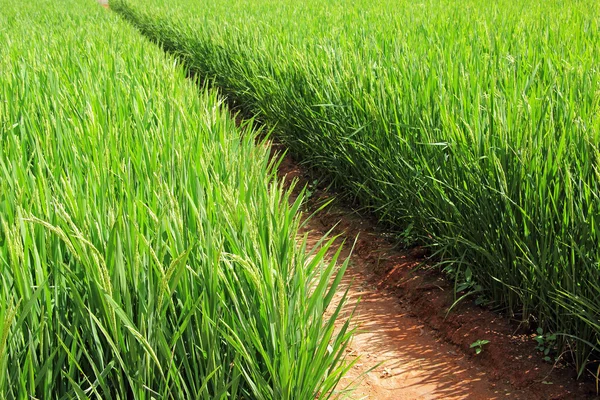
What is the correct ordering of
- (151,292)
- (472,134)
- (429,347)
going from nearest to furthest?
(151,292) → (472,134) → (429,347)

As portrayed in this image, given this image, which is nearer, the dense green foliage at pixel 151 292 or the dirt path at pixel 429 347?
the dense green foliage at pixel 151 292

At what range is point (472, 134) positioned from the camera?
2.30 meters

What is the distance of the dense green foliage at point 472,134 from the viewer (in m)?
2.17

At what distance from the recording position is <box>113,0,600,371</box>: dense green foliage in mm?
2166

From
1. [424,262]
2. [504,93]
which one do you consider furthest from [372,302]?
[504,93]

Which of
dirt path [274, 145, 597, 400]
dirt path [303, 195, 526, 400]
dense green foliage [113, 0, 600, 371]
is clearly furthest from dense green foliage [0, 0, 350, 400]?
dense green foliage [113, 0, 600, 371]

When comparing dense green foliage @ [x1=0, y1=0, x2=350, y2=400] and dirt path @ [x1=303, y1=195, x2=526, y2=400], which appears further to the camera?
dirt path @ [x1=303, y1=195, x2=526, y2=400]

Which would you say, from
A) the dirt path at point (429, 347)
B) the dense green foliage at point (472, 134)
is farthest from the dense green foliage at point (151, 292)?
the dense green foliage at point (472, 134)

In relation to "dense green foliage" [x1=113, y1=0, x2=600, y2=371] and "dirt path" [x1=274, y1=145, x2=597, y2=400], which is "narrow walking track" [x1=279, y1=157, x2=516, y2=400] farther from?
"dense green foliage" [x1=113, y1=0, x2=600, y2=371]

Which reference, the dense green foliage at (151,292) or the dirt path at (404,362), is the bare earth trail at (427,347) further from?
the dense green foliage at (151,292)

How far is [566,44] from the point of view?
152 inches

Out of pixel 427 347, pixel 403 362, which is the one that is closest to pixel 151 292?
pixel 403 362

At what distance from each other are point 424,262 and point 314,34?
2.91 m

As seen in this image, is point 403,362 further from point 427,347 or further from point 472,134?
point 472,134
